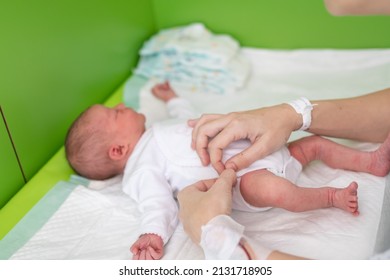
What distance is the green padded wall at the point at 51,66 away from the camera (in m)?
1.33

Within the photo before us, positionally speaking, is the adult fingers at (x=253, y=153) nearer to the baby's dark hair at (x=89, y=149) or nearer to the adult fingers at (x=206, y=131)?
the adult fingers at (x=206, y=131)

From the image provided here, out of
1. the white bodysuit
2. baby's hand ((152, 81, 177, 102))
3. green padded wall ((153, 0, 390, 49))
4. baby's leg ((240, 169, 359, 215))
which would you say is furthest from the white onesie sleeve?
green padded wall ((153, 0, 390, 49))

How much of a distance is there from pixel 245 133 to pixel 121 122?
0.43 metres

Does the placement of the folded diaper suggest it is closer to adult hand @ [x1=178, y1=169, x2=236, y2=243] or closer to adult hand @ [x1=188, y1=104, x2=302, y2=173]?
adult hand @ [x1=188, y1=104, x2=302, y2=173]

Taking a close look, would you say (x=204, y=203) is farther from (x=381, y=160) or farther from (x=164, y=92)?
(x=164, y=92)

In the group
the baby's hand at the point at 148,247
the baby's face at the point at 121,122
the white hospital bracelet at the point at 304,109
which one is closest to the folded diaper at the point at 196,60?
the baby's face at the point at 121,122

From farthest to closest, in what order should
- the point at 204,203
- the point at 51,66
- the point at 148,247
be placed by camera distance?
the point at 51,66
the point at 148,247
the point at 204,203

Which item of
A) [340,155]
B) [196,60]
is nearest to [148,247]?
[340,155]

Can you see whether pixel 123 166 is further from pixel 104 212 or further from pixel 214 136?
pixel 214 136

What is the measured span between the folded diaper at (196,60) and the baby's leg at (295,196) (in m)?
0.69

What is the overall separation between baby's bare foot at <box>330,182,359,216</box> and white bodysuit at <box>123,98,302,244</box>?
144mm

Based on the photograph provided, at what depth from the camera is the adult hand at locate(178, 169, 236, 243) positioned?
98cm

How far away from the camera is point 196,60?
185cm
